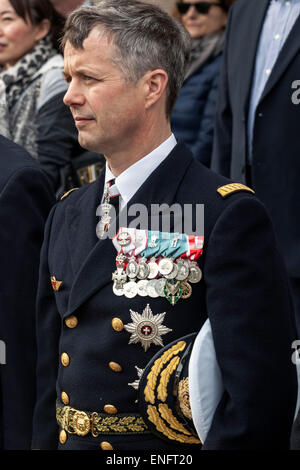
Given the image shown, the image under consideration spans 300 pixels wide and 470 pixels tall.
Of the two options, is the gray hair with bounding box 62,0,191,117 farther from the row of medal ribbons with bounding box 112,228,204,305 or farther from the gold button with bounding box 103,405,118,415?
the gold button with bounding box 103,405,118,415

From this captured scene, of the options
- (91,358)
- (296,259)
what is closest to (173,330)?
(91,358)

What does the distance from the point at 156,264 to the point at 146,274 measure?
4cm

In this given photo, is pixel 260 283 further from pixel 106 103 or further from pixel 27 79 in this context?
pixel 27 79

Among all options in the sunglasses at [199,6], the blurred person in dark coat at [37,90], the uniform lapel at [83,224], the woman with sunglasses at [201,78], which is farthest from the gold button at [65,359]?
the sunglasses at [199,6]

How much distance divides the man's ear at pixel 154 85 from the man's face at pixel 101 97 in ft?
0.07

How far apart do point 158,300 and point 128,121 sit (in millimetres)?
553

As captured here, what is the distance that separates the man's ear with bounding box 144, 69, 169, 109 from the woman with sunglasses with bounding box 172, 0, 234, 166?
2.15 metres

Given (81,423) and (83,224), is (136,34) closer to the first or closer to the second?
(83,224)

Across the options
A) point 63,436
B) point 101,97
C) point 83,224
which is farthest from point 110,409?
point 101,97

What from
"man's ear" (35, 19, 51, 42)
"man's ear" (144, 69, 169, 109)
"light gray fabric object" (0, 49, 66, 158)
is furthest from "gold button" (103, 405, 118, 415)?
"man's ear" (35, 19, 51, 42)

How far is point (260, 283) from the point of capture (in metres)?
2.57

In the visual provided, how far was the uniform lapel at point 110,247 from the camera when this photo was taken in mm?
2752

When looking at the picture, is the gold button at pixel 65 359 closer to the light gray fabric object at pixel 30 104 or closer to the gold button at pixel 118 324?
the gold button at pixel 118 324

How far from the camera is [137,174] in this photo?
282 cm
